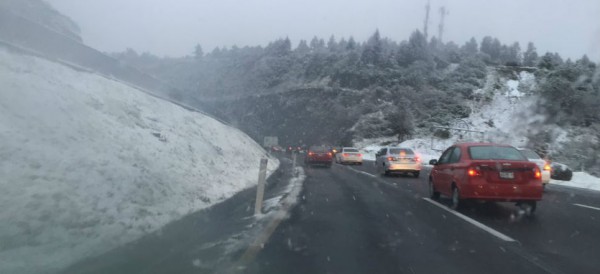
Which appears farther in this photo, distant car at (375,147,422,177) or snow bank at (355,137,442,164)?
snow bank at (355,137,442,164)

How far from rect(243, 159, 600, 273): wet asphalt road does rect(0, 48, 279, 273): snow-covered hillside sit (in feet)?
7.32

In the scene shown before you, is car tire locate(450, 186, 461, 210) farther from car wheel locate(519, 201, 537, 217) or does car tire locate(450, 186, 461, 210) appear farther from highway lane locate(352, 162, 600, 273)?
car wheel locate(519, 201, 537, 217)

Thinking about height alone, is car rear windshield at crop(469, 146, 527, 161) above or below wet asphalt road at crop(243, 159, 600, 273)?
above

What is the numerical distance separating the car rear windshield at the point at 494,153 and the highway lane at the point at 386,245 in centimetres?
143

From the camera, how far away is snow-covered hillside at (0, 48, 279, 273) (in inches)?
248

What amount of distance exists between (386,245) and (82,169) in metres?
4.92

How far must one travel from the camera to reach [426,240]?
7848 millimetres

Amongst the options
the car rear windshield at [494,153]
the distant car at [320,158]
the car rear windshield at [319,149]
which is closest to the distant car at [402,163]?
the distant car at [320,158]

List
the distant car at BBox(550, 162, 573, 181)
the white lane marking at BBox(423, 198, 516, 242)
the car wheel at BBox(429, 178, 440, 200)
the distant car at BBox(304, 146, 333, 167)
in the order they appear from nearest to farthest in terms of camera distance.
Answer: the white lane marking at BBox(423, 198, 516, 242) → the car wheel at BBox(429, 178, 440, 200) → the distant car at BBox(550, 162, 573, 181) → the distant car at BBox(304, 146, 333, 167)

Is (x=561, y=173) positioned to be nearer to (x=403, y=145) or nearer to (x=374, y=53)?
(x=403, y=145)

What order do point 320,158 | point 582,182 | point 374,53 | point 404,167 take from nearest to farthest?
point 582,182 < point 404,167 < point 320,158 < point 374,53

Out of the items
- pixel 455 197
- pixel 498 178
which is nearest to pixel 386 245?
pixel 498 178

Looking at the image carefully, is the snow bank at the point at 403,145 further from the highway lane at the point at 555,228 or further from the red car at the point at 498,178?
the red car at the point at 498,178

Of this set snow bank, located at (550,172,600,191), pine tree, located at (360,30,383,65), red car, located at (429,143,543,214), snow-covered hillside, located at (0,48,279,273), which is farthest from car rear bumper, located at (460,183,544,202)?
pine tree, located at (360,30,383,65)
